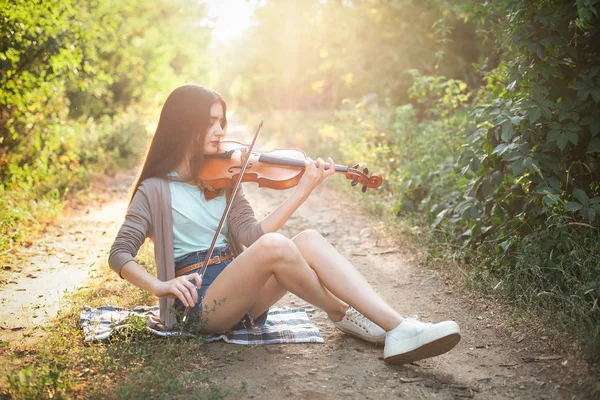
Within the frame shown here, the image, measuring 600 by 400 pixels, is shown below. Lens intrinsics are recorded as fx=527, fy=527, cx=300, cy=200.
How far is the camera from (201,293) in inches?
104

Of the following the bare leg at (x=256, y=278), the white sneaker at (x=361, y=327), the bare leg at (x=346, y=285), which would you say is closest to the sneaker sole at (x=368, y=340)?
the white sneaker at (x=361, y=327)

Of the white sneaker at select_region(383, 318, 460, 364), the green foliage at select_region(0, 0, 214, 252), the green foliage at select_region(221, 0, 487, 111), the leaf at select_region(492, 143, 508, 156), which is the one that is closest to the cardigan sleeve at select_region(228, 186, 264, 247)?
the white sneaker at select_region(383, 318, 460, 364)

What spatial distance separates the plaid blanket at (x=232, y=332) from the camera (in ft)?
8.88

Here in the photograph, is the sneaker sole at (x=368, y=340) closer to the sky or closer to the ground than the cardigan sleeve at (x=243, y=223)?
closer to the ground

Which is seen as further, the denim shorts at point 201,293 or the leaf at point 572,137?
the leaf at point 572,137

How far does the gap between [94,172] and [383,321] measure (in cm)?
612

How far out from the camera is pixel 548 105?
121 inches

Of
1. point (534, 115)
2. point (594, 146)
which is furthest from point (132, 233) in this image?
point (594, 146)

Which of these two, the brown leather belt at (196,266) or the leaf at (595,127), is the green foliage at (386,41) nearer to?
the leaf at (595,127)

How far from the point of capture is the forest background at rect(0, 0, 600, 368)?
3.05 m

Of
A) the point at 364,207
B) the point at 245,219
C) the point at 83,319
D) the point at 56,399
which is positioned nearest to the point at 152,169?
the point at 245,219

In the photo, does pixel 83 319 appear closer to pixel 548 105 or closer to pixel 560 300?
pixel 560 300

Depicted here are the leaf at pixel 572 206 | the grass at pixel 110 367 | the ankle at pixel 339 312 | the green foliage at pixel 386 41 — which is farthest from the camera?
the green foliage at pixel 386 41

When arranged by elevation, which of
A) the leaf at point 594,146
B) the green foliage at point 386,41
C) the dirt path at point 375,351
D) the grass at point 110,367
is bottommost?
the dirt path at point 375,351
